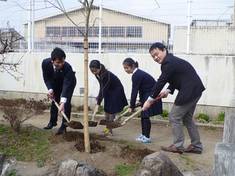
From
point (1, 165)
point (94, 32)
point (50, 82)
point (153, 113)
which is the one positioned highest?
point (94, 32)

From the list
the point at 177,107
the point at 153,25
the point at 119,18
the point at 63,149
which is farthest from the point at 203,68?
the point at 63,149

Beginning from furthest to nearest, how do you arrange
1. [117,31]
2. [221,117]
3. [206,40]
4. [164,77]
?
[117,31], [206,40], [221,117], [164,77]

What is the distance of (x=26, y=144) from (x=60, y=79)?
4.04ft

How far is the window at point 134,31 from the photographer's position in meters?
10.3

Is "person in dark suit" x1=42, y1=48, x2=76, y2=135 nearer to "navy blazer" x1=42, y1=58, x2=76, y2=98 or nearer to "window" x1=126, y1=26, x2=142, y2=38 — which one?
"navy blazer" x1=42, y1=58, x2=76, y2=98

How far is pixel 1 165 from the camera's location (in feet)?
21.5

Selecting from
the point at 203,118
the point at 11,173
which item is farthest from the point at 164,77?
the point at 203,118

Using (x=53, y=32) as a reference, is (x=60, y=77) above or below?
below

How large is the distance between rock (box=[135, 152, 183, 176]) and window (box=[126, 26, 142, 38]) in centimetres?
506

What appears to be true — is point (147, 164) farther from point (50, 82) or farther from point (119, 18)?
point (119, 18)

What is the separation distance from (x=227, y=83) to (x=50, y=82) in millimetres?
3931

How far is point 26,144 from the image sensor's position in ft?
23.2

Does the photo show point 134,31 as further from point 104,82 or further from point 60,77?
point 60,77

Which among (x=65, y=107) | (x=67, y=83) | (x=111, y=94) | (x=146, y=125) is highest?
(x=67, y=83)
